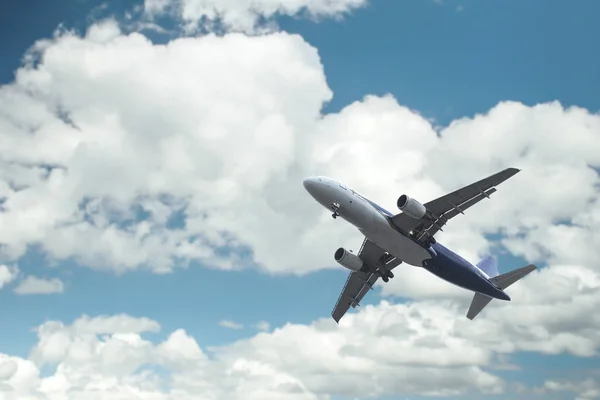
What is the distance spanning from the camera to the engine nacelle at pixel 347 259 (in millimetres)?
66812

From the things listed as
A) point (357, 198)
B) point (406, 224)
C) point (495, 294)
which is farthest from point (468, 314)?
point (357, 198)

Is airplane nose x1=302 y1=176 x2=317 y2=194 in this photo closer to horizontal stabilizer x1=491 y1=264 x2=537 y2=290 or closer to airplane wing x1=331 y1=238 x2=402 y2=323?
airplane wing x1=331 y1=238 x2=402 y2=323

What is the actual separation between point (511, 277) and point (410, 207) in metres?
17.4

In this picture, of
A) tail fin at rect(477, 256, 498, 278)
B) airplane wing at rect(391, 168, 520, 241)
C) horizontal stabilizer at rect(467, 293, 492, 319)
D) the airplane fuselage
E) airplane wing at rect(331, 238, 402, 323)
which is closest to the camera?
airplane wing at rect(391, 168, 520, 241)

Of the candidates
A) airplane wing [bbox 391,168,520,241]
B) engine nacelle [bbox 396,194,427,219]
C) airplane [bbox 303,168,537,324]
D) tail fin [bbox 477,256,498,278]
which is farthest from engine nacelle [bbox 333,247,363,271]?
tail fin [bbox 477,256,498,278]

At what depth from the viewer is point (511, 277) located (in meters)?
65.9

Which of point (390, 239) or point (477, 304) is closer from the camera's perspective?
point (390, 239)

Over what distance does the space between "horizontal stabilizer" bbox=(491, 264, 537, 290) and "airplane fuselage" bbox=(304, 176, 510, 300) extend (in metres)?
Result: 0.71

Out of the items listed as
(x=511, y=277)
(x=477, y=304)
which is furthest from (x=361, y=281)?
(x=511, y=277)

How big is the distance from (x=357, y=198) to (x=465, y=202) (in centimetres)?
965

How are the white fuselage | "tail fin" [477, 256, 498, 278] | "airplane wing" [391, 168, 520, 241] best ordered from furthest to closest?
"tail fin" [477, 256, 498, 278]
the white fuselage
"airplane wing" [391, 168, 520, 241]

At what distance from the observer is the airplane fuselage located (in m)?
55.3

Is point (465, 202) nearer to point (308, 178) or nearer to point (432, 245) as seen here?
point (432, 245)

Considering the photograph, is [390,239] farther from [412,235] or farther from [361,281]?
[361,281]
